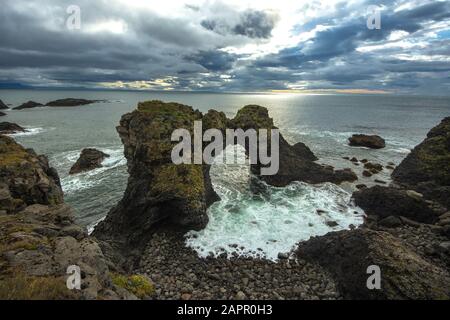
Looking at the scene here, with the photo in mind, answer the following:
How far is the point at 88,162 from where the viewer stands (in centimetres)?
4950

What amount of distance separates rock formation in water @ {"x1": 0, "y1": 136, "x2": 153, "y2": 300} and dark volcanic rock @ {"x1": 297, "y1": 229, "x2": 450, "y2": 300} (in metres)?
13.0

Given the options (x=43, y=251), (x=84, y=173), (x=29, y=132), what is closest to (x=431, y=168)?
(x=43, y=251)

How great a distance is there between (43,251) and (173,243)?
41.1ft

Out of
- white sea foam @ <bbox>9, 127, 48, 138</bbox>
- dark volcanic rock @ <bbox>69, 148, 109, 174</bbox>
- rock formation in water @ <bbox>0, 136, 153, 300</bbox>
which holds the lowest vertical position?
dark volcanic rock @ <bbox>69, 148, 109, 174</bbox>

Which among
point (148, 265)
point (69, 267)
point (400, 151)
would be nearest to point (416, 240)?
point (148, 265)

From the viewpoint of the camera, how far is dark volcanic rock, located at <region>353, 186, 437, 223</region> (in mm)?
28250

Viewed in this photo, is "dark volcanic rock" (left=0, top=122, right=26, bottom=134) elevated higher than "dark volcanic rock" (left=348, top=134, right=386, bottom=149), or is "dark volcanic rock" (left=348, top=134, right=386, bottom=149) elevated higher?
"dark volcanic rock" (left=0, top=122, right=26, bottom=134)

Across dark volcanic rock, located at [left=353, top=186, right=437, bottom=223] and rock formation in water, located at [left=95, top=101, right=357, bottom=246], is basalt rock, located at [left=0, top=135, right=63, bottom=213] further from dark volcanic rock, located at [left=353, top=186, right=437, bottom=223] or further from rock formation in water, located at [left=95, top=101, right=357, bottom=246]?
dark volcanic rock, located at [left=353, top=186, right=437, bottom=223]

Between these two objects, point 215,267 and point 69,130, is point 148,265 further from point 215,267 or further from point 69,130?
point 69,130

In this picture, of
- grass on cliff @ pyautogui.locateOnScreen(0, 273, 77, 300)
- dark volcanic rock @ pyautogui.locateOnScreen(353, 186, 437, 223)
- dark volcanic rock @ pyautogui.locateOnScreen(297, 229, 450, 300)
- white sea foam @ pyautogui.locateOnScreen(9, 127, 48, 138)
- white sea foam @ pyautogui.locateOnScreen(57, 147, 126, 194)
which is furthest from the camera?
white sea foam @ pyautogui.locateOnScreen(9, 127, 48, 138)

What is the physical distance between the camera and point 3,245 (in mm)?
12609

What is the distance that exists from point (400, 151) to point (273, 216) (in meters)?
49.3

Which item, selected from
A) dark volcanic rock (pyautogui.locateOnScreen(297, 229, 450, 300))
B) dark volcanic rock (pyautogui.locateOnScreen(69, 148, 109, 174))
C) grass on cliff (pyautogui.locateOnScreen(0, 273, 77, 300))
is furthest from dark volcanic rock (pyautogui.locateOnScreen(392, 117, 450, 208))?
dark volcanic rock (pyautogui.locateOnScreen(69, 148, 109, 174))
